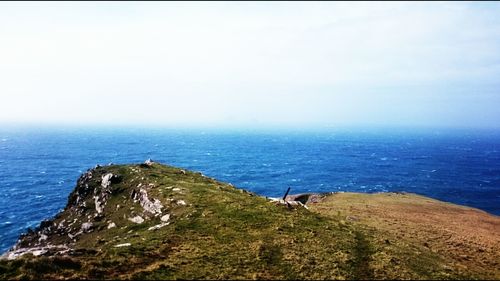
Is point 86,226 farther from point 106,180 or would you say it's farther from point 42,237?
point 106,180

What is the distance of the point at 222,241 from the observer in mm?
31953

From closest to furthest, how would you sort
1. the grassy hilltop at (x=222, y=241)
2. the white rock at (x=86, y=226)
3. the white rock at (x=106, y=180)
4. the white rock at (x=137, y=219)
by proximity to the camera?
1. the grassy hilltop at (x=222, y=241)
2. the white rock at (x=137, y=219)
3. the white rock at (x=86, y=226)
4. the white rock at (x=106, y=180)

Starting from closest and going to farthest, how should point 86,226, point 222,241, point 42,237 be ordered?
point 222,241 < point 86,226 < point 42,237

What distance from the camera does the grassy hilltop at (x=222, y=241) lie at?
25.0 meters

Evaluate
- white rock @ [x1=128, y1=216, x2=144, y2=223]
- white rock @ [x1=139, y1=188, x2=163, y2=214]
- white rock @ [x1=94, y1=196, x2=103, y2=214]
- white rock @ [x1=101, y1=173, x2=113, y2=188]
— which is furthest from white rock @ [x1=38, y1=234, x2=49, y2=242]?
white rock @ [x1=128, y1=216, x2=144, y2=223]

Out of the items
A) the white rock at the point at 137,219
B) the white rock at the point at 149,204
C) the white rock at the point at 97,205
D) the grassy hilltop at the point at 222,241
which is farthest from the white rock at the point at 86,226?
the white rock at the point at 149,204

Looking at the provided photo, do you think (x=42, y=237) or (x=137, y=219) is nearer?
(x=137, y=219)

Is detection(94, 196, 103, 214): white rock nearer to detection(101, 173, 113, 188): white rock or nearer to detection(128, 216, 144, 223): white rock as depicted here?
detection(101, 173, 113, 188): white rock

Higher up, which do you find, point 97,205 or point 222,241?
point 222,241

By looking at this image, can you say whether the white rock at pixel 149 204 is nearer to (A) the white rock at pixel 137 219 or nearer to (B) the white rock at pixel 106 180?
(A) the white rock at pixel 137 219

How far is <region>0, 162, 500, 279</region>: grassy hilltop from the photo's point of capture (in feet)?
81.9

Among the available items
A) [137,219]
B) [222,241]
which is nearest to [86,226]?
[137,219]

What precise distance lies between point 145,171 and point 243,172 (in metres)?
104

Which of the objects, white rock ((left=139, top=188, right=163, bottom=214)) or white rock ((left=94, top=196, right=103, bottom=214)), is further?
white rock ((left=94, top=196, right=103, bottom=214))
